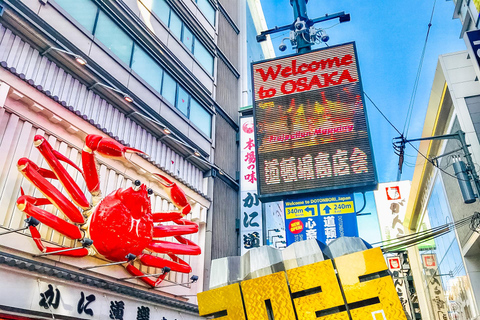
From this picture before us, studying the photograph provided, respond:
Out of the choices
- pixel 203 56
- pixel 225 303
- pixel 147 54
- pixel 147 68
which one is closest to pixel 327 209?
pixel 225 303

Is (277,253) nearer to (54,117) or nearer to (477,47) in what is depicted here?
(54,117)

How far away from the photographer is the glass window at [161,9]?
13.5 meters

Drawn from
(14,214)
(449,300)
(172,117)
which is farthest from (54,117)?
(449,300)

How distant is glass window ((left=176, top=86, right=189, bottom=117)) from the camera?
13641 mm

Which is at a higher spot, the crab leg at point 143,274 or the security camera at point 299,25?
the security camera at point 299,25

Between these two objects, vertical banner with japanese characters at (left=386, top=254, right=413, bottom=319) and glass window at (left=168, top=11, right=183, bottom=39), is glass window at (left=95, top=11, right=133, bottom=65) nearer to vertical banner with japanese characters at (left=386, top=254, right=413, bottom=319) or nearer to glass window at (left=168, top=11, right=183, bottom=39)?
glass window at (left=168, top=11, right=183, bottom=39)

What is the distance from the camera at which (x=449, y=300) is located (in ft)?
50.6

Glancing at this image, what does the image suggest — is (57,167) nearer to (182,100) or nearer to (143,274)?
(143,274)

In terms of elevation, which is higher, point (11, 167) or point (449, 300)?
point (11, 167)

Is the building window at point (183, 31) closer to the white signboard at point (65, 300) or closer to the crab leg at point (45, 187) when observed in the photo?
the crab leg at point (45, 187)

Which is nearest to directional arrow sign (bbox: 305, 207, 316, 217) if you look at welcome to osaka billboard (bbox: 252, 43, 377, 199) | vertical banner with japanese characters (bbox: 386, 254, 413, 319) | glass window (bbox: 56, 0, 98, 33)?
welcome to osaka billboard (bbox: 252, 43, 377, 199)

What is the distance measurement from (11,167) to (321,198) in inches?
304

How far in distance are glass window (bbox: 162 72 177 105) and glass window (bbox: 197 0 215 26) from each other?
18.6 ft

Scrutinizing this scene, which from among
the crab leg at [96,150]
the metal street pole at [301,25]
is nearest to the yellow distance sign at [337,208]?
the crab leg at [96,150]
